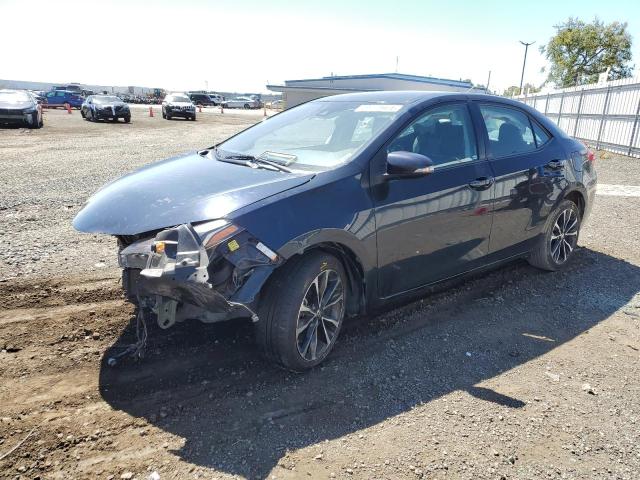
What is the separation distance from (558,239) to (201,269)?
4.06 metres

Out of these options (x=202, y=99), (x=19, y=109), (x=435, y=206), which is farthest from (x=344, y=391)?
(x=202, y=99)

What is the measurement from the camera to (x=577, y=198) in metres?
5.25

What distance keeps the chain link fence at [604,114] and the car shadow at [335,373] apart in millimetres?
13415

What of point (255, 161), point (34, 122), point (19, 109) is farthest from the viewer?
point (34, 122)

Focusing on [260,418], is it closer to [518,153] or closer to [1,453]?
[1,453]

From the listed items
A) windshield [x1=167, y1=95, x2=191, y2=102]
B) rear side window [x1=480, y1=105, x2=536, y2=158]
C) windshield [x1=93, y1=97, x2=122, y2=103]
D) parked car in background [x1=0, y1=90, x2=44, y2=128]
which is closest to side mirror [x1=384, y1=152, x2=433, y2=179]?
rear side window [x1=480, y1=105, x2=536, y2=158]

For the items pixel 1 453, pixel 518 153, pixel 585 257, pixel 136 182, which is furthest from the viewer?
pixel 585 257

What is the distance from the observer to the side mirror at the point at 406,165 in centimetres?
328

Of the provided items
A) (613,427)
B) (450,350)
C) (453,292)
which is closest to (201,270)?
(450,350)

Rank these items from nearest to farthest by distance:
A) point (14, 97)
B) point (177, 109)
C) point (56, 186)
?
point (56, 186)
point (14, 97)
point (177, 109)

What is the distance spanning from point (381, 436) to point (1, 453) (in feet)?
6.29

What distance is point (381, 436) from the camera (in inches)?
105

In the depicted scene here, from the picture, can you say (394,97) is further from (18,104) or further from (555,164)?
(18,104)

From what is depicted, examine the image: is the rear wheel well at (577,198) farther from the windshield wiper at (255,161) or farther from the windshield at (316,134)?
the windshield wiper at (255,161)
